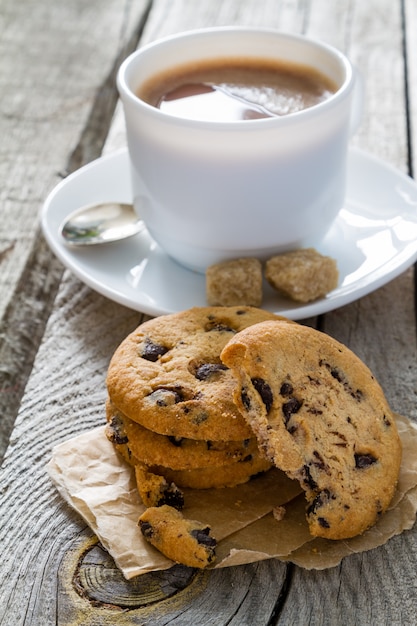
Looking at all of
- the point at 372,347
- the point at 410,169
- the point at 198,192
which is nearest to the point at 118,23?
the point at 410,169

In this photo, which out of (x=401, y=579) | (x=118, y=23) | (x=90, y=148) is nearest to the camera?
(x=401, y=579)

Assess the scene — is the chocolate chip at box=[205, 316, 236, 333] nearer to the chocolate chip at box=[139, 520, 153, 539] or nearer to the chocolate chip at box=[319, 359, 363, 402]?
the chocolate chip at box=[319, 359, 363, 402]

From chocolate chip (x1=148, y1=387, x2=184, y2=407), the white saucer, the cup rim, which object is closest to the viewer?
chocolate chip (x1=148, y1=387, x2=184, y2=407)

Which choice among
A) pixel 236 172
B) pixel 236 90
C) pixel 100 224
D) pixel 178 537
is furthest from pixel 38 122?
pixel 178 537

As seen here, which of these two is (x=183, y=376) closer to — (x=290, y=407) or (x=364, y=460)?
(x=290, y=407)

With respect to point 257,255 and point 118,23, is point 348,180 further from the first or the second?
point 118,23

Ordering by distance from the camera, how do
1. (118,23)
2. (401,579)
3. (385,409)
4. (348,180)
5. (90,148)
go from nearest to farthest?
(401,579) < (385,409) < (348,180) < (90,148) < (118,23)

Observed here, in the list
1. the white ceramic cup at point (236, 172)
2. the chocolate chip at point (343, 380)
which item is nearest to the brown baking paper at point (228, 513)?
the chocolate chip at point (343, 380)

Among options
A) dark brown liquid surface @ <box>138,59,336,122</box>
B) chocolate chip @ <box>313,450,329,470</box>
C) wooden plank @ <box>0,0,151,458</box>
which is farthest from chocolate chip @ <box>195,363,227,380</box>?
dark brown liquid surface @ <box>138,59,336,122</box>
